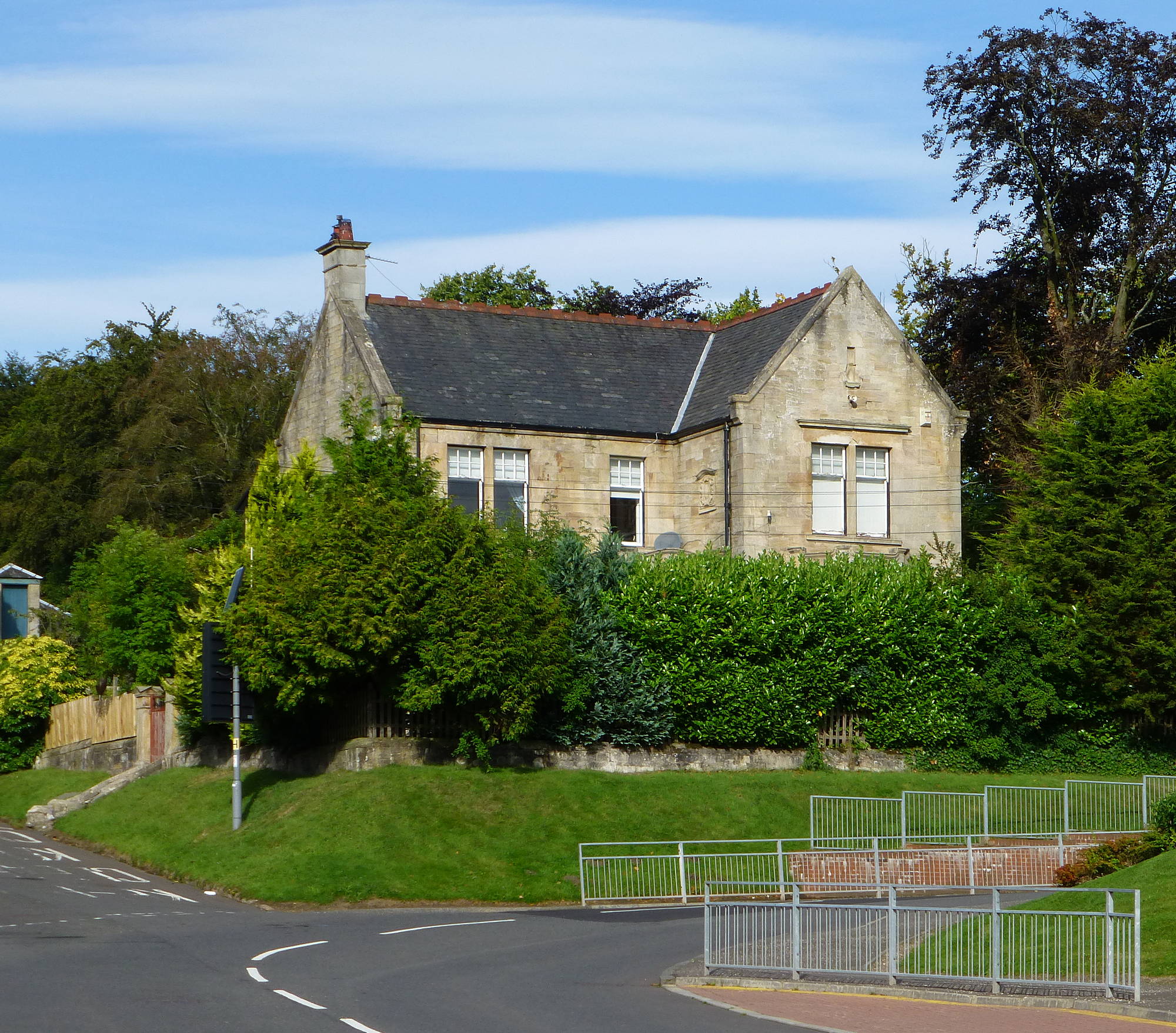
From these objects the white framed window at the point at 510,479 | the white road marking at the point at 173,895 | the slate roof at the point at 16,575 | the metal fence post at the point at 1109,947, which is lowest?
the white road marking at the point at 173,895

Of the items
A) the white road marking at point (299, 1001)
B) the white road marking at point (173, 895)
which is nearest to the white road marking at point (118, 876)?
the white road marking at point (173, 895)

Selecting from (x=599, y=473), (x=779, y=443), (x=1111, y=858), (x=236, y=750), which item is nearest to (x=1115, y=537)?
(x=779, y=443)

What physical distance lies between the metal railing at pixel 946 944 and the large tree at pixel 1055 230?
97.2 feet

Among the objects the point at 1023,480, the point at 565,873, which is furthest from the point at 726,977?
the point at 1023,480

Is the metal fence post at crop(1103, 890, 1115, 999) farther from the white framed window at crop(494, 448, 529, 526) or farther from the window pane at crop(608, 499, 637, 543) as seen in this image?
the window pane at crop(608, 499, 637, 543)

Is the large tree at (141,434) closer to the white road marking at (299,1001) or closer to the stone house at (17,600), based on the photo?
the stone house at (17,600)

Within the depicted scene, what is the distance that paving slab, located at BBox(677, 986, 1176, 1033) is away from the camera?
14.0 m

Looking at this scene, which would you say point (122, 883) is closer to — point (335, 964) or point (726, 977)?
point (335, 964)

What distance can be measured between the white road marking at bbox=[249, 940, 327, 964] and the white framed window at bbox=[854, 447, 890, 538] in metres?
22.7

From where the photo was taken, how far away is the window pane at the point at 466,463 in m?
39.0

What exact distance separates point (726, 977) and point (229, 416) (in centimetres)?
4930

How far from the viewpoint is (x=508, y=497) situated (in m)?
39.7

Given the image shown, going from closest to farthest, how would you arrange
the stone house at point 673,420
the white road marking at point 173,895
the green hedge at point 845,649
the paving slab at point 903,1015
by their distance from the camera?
the paving slab at point 903,1015
the white road marking at point 173,895
the green hedge at point 845,649
the stone house at point 673,420

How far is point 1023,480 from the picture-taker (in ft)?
135
